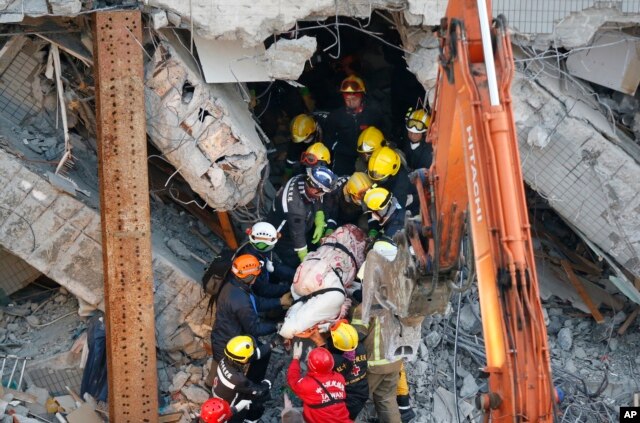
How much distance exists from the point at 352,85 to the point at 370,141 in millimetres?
819

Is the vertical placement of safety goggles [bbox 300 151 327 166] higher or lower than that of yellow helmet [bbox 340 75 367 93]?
lower

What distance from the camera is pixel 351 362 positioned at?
35.3ft

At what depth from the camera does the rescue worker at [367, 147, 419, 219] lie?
12.0 m

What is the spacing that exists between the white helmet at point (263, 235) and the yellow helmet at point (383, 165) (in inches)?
49.9

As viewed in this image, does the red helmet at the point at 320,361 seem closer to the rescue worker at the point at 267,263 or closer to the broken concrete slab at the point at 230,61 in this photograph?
the rescue worker at the point at 267,263

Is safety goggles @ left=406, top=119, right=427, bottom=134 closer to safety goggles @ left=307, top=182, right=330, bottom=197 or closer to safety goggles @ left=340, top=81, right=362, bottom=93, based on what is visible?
safety goggles @ left=340, top=81, right=362, bottom=93

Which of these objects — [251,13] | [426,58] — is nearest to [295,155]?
[426,58]

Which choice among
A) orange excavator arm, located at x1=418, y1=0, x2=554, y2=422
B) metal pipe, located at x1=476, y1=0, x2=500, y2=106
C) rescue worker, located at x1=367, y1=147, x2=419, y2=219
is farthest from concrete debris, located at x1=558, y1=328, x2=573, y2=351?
metal pipe, located at x1=476, y1=0, x2=500, y2=106

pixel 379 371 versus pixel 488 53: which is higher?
pixel 488 53

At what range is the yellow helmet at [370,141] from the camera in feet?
41.5

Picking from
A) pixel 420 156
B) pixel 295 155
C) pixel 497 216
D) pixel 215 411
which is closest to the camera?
pixel 497 216

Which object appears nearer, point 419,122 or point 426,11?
point 426,11

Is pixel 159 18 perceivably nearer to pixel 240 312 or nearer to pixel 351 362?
pixel 240 312

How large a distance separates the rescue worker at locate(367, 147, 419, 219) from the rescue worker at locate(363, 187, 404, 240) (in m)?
0.29
